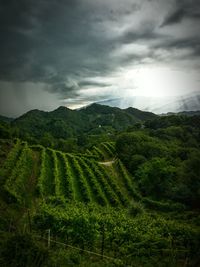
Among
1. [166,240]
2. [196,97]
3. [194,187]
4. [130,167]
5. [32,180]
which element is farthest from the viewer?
[196,97]

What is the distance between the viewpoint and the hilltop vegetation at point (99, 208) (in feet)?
59.1

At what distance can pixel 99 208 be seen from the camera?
36062mm

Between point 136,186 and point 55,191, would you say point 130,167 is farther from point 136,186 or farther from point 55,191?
point 55,191

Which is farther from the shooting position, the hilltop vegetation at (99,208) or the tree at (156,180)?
the tree at (156,180)

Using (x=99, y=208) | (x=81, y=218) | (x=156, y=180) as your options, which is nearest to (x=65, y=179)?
(x=99, y=208)

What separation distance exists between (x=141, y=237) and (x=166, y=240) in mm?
2056

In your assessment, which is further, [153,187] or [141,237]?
[153,187]

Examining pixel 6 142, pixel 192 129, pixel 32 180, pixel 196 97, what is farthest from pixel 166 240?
pixel 192 129

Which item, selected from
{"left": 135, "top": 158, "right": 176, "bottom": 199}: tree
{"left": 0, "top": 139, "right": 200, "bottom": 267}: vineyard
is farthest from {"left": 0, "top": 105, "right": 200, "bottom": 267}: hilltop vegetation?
{"left": 135, "top": 158, "right": 176, "bottom": 199}: tree

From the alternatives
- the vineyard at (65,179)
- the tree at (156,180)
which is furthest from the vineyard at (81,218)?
the tree at (156,180)

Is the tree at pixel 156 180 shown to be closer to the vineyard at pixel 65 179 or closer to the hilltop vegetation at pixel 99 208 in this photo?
the hilltop vegetation at pixel 99 208

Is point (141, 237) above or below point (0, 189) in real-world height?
below

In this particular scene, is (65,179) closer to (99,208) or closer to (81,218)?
(99,208)

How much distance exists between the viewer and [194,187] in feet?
155
